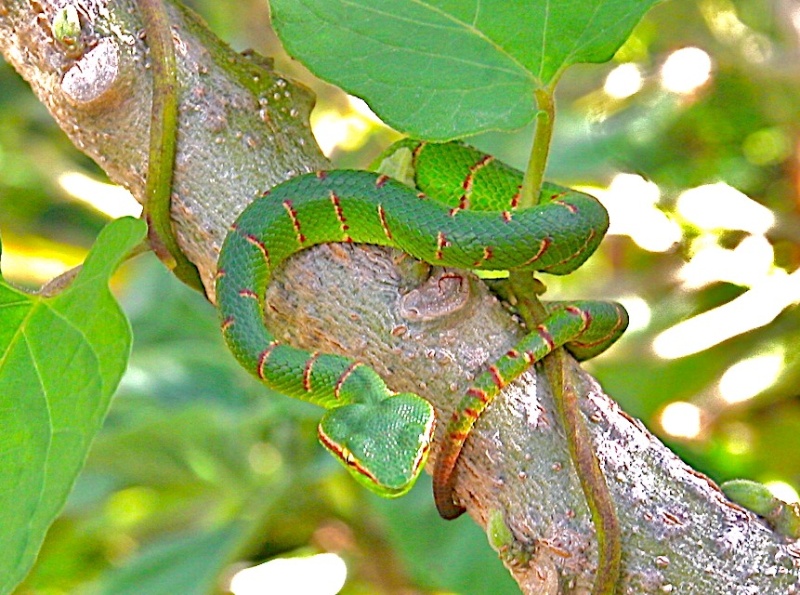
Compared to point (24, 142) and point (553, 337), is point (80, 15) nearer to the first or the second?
point (553, 337)

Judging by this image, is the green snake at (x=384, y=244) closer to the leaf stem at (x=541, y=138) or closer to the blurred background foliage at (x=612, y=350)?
the leaf stem at (x=541, y=138)

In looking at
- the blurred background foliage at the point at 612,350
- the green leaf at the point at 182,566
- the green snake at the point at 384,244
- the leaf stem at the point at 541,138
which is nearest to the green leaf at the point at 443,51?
the leaf stem at the point at 541,138

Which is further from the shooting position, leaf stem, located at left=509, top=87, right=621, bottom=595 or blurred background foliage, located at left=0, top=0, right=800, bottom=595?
blurred background foliage, located at left=0, top=0, right=800, bottom=595

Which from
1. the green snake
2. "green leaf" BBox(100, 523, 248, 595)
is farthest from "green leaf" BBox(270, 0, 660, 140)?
"green leaf" BBox(100, 523, 248, 595)

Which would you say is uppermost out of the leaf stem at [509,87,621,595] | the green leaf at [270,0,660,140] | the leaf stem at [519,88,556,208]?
the green leaf at [270,0,660,140]

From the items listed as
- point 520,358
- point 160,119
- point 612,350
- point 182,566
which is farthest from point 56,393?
point 612,350

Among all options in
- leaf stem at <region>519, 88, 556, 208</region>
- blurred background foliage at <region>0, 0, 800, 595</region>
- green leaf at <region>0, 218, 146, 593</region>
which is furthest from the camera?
blurred background foliage at <region>0, 0, 800, 595</region>

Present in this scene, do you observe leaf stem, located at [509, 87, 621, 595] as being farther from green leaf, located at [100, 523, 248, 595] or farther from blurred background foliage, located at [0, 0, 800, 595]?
green leaf, located at [100, 523, 248, 595]
